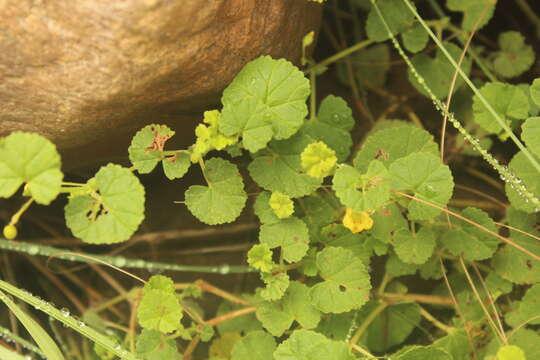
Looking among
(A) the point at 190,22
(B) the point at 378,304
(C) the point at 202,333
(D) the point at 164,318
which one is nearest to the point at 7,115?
(A) the point at 190,22

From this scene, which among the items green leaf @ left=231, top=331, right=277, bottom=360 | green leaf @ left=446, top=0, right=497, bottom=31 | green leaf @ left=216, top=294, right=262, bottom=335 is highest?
green leaf @ left=446, top=0, right=497, bottom=31

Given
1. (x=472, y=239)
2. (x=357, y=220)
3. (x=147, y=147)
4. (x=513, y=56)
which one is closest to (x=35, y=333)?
(x=147, y=147)

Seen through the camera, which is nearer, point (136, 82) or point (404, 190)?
point (136, 82)

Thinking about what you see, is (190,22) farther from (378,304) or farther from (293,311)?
(378,304)

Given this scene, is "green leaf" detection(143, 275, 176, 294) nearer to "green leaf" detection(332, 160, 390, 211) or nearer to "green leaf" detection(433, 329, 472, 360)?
"green leaf" detection(332, 160, 390, 211)

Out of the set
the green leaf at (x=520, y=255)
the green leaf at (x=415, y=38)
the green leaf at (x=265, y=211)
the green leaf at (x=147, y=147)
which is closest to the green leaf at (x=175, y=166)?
the green leaf at (x=147, y=147)

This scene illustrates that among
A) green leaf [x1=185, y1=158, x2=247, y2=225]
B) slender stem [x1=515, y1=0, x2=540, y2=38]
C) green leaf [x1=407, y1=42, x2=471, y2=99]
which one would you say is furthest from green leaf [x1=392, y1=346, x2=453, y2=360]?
slender stem [x1=515, y1=0, x2=540, y2=38]

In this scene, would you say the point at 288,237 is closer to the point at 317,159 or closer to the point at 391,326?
the point at 317,159

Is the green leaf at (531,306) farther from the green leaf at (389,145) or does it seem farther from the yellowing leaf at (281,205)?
the yellowing leaf at (281,205)
